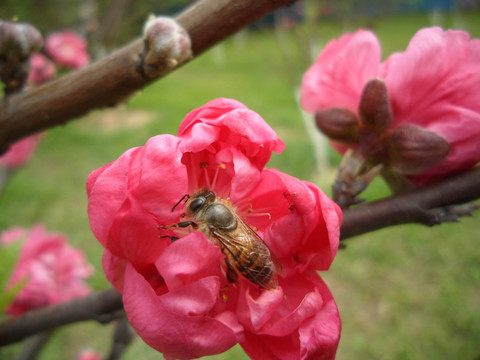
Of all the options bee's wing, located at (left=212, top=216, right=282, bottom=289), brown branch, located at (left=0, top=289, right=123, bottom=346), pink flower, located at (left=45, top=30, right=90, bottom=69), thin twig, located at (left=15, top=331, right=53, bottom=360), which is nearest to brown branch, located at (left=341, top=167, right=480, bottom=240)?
bee's wing, located at (left=212, top=216, right=282, bottom=289)

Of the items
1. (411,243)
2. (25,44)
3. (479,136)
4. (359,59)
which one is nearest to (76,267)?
(25,44)

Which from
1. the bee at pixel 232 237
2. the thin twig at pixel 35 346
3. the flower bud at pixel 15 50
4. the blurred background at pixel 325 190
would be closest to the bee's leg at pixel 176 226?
the bee at pixel 232 237

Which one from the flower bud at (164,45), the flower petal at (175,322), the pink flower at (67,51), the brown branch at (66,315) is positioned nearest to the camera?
the flower petal at (175,322)

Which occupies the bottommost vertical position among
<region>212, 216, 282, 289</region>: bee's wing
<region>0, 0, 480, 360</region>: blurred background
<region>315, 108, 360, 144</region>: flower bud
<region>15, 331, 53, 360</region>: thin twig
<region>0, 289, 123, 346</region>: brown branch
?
<region>0, 0, 480, 360</region>: blurred background

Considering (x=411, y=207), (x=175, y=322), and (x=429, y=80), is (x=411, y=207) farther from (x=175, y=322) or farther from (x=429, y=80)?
(x=175, y=322)

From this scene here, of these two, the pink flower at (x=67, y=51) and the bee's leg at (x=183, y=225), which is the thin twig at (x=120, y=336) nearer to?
the bee's leg at (x=183, y=225)

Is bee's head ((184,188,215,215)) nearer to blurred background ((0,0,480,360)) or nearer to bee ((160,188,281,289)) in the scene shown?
bee ((160,188,281,289))

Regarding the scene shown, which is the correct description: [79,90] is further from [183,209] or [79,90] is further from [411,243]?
[411,243]
